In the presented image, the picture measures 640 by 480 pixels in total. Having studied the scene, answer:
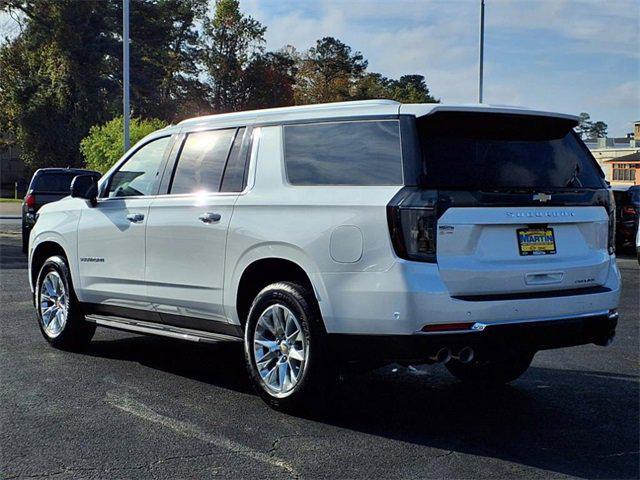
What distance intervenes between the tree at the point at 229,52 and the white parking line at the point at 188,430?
220 feet

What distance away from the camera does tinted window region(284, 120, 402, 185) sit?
5.40 meters

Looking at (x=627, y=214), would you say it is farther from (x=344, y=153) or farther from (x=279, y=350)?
(x=279, y=350)

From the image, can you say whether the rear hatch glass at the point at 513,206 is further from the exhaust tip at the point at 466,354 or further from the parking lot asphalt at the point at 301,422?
the parking lot asphalt at the point at 301,422

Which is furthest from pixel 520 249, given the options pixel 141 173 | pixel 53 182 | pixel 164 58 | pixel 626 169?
pixel 626 169

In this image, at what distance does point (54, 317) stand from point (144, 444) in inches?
134

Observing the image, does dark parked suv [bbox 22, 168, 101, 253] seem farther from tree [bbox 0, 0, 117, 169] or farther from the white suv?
tree [bbox 0, 0, 117, 169]

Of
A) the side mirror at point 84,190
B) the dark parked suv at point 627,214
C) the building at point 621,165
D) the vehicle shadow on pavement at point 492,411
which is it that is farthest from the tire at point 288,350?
the building at point 621,165

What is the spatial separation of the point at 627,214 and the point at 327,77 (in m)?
60.3

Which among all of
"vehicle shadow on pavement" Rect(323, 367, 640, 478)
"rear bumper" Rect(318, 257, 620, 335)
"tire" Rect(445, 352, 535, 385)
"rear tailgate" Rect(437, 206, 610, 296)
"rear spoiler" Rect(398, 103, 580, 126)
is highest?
"rear spoiler" Rect(398, 103, 580, 126)

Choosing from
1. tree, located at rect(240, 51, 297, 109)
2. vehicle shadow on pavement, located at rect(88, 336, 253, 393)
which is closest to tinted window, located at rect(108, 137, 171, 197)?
vehicle shadow on pavement, located at rect(88, 336, 253, 393)

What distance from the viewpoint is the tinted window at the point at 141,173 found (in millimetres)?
7185

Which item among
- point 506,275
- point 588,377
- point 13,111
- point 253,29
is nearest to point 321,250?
point 506,275

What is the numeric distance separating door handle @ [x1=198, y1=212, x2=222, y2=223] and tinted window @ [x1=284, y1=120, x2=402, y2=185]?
0.65m

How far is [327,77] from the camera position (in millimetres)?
78688
